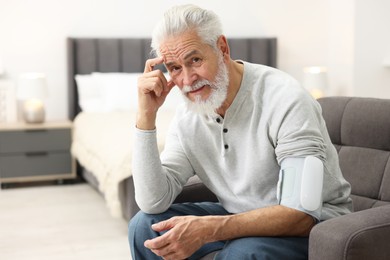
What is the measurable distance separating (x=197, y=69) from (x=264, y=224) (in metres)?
0.51

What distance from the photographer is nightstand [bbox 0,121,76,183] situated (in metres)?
4.84

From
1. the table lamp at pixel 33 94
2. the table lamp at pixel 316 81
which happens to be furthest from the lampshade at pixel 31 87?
the table lamp at pixel 316 81

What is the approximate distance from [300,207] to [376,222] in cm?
21

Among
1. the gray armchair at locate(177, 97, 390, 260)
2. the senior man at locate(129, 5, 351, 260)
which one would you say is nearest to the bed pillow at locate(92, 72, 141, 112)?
the gray armchair at locate(177, 97, 390, 260)

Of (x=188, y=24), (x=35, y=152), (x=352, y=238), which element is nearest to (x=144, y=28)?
(x=35, y=152)

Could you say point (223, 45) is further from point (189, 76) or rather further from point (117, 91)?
point (117, 91)

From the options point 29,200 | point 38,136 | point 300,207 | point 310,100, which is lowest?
point 29,200

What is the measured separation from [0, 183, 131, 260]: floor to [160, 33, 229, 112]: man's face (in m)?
1.54

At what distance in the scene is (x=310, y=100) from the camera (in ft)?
6.29

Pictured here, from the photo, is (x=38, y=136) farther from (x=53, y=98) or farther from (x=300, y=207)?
(x=300, y=207)

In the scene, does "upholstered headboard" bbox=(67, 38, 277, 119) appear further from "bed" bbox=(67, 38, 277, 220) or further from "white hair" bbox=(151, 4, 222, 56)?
"white hair" bbox=(151, 4, 222, 56)

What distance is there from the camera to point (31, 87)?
16.1 feet

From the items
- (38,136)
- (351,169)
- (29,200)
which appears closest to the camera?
(351,169)

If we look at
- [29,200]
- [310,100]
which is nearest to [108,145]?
[29,200]
